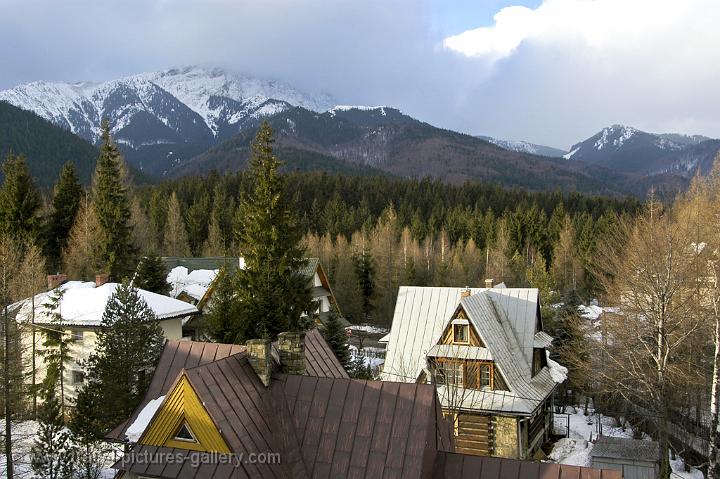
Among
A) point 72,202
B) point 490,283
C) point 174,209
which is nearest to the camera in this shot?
point 490,283

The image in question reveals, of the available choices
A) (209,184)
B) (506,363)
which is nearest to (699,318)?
(506,363)

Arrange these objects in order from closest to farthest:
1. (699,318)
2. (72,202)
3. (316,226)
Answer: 1. (699,318)
2. (72,202)
3. (316,226)

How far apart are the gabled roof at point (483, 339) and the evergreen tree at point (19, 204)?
109ft

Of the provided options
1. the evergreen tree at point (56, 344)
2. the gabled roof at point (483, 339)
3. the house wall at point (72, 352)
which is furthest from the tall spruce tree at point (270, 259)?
the evergreen tree at point (56, 344)

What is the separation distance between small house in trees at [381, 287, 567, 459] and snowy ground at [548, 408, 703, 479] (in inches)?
45.7

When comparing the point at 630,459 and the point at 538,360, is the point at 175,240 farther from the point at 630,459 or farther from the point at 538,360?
the point at 630,459

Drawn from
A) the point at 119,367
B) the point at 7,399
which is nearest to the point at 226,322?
the point at 119,367

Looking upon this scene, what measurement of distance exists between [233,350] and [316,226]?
95.8 m

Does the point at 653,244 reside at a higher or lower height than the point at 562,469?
higher

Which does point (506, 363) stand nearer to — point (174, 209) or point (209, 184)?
point (174, 209)

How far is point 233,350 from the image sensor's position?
16.6m

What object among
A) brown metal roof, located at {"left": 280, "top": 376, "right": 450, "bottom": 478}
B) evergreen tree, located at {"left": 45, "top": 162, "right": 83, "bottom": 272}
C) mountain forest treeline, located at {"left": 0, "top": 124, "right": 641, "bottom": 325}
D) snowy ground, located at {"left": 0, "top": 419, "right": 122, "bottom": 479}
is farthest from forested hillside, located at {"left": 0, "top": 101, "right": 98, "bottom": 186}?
brown metal roof, located at {"left": 280, "top": 376, "right": 450, "bottom": 478}

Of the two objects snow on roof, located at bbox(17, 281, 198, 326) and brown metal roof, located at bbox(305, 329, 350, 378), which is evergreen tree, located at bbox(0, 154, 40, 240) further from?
brown metal roof, located at bbox(305, 329, 350, 378)

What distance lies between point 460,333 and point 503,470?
14.1m
